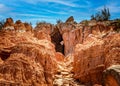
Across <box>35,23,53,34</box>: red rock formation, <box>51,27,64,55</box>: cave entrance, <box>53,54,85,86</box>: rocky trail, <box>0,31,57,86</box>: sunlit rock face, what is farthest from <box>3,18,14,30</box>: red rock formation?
<box>51,27,64,55</box>: cave entrance

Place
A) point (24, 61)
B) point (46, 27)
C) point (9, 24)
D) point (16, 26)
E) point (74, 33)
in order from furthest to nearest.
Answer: point (46, 27), point (74, 33), point (9, 24), point (16, 26), point (24, 61)

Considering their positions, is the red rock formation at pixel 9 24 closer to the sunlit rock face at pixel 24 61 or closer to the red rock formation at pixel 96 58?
the sunlit rock face at pixel 24 61

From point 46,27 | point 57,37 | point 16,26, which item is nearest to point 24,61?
point 16,26

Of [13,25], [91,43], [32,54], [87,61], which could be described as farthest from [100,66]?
[13,25]

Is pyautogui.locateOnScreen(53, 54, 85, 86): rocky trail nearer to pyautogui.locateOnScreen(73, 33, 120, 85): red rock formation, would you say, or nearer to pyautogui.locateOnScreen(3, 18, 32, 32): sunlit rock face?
pyautogui.locateOnScreen(73, 33, 120, 85): red rock formation

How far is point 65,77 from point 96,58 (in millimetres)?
2622

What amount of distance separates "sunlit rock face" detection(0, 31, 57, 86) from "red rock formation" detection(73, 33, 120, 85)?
1864 millimetres

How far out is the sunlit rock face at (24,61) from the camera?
19938 mm

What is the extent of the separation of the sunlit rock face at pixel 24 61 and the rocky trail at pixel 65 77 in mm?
458

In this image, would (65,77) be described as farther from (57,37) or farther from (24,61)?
(57,37)

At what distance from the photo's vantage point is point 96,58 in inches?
874

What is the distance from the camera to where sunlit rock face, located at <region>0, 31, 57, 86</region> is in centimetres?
1994

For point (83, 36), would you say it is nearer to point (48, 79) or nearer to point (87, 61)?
point (87, 61)

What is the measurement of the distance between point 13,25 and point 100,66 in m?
7.72
